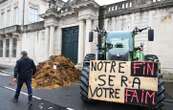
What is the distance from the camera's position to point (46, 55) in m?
33.6

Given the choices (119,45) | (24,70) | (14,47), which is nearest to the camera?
(24,70)

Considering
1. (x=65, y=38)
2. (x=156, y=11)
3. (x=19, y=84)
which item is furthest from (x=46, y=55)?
(x=19, y=84)

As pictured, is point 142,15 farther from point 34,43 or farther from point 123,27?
point 34,43

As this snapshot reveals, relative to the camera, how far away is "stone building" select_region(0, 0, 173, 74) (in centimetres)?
2155

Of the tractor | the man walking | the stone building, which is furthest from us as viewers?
the stone building

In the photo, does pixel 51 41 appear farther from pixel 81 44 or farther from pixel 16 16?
pixel 16 16

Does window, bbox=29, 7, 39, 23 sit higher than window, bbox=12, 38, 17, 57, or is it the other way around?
window, bbox=29, 7, 39, 23

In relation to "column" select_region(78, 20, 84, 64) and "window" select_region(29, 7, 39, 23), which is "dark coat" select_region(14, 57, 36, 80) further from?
"window" select_region(29, 7, 39, 23)

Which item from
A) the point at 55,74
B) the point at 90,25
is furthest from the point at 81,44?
the point at 55,74

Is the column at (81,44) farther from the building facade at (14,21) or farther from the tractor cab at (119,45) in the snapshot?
the building facade at (14,21)

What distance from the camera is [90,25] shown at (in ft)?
87.7

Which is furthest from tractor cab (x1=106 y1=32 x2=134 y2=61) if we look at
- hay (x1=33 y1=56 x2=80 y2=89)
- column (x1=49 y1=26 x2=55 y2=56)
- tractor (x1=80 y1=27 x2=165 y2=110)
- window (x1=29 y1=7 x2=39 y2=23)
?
window (x1=29 y1=7 x2=39 y2=23)

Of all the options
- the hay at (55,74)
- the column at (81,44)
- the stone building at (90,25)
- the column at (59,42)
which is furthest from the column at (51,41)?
the hay at (55,74)

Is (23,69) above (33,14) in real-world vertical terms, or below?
below
